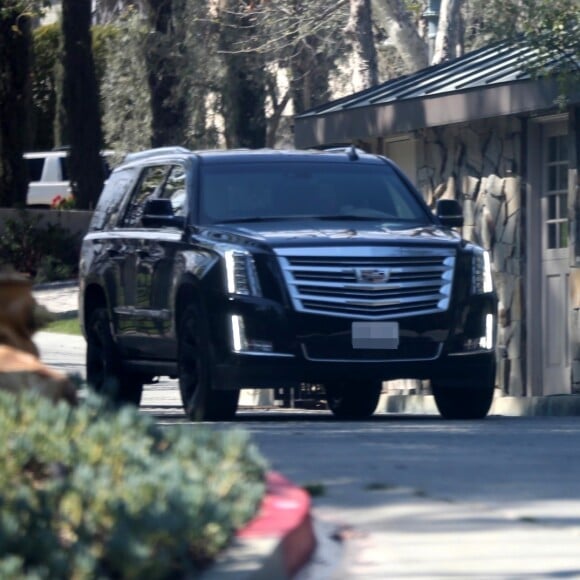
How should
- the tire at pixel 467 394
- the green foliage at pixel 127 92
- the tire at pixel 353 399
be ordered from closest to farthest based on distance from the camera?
the tire at pixel 467 394
the tire at pixel 353 399
the green foliage at pixel 127 92

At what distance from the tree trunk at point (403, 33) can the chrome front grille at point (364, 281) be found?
15410 millimetres

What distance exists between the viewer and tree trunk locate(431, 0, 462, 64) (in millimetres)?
24875

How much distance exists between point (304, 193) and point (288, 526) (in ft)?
21.1

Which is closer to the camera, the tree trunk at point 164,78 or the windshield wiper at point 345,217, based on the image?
the windshield wiper at point 345,217

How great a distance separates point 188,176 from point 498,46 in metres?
6.57

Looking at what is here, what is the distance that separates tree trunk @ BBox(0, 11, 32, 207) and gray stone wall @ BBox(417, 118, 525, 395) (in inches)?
588

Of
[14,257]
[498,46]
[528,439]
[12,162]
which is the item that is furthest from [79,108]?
[528,439]

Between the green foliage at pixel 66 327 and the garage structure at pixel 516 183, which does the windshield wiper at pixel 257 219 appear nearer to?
the garage structure at pixel 516 183

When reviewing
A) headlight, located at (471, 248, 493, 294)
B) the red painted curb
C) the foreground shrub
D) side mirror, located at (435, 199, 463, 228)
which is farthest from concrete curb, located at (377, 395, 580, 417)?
the foreground shrub

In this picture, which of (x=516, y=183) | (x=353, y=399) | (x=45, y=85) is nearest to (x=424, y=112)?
(x=516, y=183)

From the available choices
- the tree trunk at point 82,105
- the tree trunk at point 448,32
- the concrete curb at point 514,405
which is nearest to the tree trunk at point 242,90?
the tree trunk at point 82,105

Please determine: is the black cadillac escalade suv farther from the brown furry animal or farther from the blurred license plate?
the brown furry animal

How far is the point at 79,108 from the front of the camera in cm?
3306

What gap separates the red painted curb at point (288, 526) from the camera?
5430 mm
